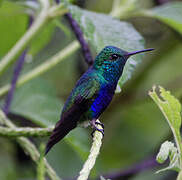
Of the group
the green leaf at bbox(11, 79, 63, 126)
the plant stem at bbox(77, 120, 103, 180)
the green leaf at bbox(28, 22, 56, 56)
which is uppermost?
the plant stem at bbox(77, 120, 103, 180)

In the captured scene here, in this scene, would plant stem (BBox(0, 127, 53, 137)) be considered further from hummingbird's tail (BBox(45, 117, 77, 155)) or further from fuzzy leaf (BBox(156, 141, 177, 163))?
fuzzy leaf (BBox(156, 141, 177, 163))

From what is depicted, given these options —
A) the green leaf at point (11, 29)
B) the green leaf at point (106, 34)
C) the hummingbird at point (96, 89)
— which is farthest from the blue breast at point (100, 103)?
the green leaf at point (11, 29)

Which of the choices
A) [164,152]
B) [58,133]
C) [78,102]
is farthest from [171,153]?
[78,102]

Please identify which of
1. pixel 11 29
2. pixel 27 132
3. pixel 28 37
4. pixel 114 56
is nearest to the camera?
pixel 27 132

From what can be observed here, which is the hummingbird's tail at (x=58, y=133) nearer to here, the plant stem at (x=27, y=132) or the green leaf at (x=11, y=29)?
the plant stem at (x=27, y=132)

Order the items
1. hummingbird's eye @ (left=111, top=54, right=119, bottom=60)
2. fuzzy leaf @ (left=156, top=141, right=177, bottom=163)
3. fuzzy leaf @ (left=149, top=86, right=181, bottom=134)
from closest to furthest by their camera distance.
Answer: fuzzy leaf @ (left=156, top=141, right=177, bottom=163) < fuzzy leaf @ (left=149, top=86, right=181, bottom=134) < hummingbird's eye @ (left=111, top=54, right=119, bottom=60)

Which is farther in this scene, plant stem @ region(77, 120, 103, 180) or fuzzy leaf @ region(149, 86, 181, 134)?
fuzzy leaf @ region(149, 86, 181, 134)

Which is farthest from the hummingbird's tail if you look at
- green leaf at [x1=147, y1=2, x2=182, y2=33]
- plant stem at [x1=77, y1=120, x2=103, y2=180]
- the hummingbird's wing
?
green leaf at [x1=147, y1=2, x2=182, y2=33]

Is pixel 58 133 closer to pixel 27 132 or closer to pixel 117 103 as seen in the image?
pixel 27 132
